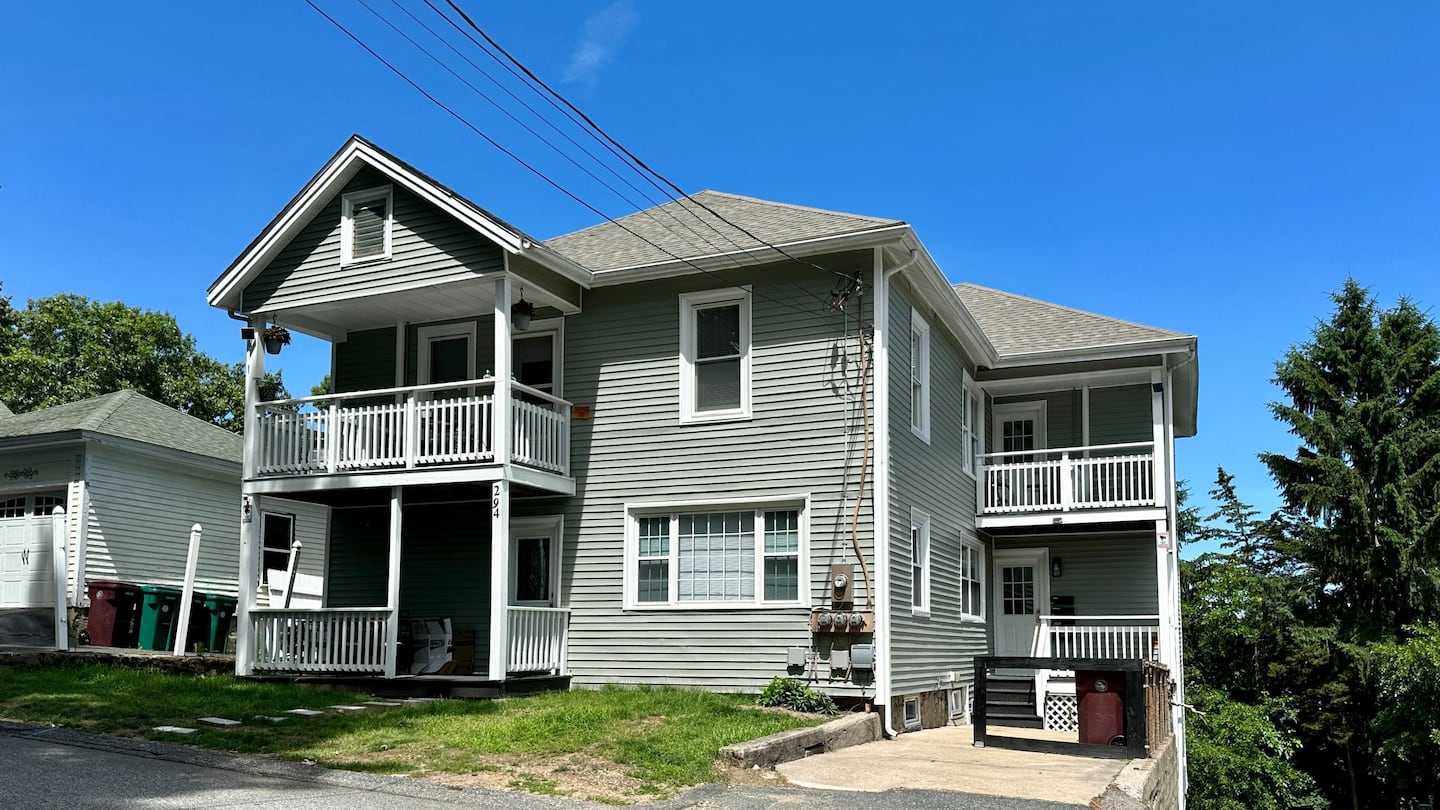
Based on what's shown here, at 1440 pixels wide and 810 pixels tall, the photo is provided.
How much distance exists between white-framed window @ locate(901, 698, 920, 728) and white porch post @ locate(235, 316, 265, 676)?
8339mm

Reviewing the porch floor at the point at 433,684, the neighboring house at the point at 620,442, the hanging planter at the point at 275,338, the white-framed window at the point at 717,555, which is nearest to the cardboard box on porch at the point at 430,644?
the neighboring house at the point at 620,442

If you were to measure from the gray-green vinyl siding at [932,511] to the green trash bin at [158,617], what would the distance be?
1137cm

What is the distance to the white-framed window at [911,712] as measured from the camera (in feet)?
51.6

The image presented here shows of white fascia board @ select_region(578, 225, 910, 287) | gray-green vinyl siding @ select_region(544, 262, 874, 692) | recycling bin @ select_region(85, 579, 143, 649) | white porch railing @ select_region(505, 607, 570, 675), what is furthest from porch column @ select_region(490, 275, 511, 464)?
recycling bin @ select_region(85, 579, 143, 649)

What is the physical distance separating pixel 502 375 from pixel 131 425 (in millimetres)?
9675

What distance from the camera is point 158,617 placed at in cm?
1920

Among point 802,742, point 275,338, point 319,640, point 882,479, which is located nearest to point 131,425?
point 275,338

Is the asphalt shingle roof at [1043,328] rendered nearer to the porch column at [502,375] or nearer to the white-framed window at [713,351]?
the white-framed window at [713,351]

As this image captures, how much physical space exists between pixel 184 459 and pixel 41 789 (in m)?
14.3

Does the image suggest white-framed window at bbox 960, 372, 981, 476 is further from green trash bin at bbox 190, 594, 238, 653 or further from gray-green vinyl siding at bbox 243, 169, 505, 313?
green trash bin at bbox 190, 594, 238, 653

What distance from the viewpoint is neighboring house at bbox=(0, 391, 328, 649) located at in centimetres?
1962

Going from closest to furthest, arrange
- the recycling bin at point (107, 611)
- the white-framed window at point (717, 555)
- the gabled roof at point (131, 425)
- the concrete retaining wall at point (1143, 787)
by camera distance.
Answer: the concrete retaining wall at point (1143, 787)
the white-framed window at point (717, 555)
the recycling bin at point (107, 611)
the gabled roof at point (131, 425)

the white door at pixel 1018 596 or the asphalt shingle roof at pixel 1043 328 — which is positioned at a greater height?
the asphalt shingle roof at pixel 1043 328

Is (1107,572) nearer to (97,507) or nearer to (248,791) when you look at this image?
(248,791)
